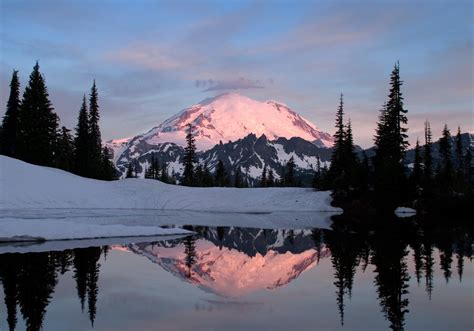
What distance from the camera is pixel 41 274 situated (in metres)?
15.5

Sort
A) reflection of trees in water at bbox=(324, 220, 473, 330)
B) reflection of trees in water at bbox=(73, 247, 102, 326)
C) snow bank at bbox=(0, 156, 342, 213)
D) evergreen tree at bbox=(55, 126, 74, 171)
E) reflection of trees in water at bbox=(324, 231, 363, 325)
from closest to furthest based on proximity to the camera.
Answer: reflection of trees in water at bbox=(73, 247, 102, 326), reflection of trees in water at bbox=(324, 220, 473, 330), reflection of trees in water at bbox=(324, 231, 363, 325), snow bank at bbox=(0, 156, 342, 213), evergreen tree at bbox=(55, 126, 74, 171)

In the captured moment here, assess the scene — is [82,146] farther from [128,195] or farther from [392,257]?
[392,257]

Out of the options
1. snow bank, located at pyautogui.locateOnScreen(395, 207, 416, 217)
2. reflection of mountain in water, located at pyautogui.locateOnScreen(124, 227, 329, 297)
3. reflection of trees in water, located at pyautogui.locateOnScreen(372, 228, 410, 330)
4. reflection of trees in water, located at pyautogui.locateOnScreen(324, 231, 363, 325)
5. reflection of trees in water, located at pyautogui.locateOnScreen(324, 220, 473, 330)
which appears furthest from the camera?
snow bank, located at pyautogui.locateOnScreen(395, 207, 416, 217)

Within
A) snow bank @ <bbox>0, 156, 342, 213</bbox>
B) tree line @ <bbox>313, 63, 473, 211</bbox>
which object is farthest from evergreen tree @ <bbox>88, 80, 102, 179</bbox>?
tree line @ <bbox>313, 63, 473, 211</bbox>

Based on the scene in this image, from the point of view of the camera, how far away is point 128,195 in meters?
61.8

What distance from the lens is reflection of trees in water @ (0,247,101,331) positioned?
36.6ft

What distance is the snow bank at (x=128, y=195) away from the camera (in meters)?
49.6

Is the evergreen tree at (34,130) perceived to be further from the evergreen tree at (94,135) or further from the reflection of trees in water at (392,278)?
the reflection of trees in water at (392,278)

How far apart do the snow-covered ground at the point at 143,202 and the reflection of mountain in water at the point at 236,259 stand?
5.83 metres

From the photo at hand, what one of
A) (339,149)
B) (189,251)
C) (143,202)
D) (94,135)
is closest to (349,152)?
(339,149)

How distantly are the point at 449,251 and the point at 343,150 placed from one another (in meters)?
47.6

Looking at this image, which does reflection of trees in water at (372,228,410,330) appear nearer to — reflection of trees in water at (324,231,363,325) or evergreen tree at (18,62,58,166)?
reflection of trees in water at (324,231,363,325)

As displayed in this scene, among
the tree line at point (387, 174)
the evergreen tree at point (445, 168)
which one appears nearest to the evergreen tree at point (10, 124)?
the tree line at point (387, 174)

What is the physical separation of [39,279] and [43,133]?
57274 mm
